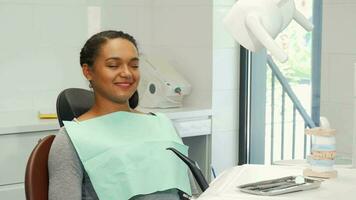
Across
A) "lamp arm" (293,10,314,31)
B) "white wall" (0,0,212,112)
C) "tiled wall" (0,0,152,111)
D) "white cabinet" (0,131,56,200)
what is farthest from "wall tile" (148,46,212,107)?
"lamp arm" (293,10,314,31)

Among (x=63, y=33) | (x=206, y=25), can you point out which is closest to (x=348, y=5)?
(x=206, y=25)

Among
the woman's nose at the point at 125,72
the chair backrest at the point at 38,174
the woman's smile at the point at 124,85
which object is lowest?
the chair backrest at the point at 38,174

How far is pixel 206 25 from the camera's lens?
3111 millimetres

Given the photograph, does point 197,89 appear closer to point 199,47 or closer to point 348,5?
point 199,47

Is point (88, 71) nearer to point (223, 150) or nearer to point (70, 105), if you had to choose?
point (70, 105)

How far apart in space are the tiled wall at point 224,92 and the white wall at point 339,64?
0.74 m

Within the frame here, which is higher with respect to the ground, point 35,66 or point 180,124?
point 35,66

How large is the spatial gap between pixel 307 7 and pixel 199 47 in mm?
625

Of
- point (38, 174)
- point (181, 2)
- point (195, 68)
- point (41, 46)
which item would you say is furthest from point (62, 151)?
point (181, 2)

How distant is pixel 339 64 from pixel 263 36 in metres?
1.44

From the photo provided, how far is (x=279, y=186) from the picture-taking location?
117cm

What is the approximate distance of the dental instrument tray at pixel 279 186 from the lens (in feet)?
3.72

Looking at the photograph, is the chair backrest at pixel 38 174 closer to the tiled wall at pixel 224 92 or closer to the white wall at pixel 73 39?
the white wall at pixel 73 39

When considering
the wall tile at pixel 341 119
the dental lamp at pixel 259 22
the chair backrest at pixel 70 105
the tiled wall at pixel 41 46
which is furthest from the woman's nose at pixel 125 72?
the tiled wall at pixel 41 46
